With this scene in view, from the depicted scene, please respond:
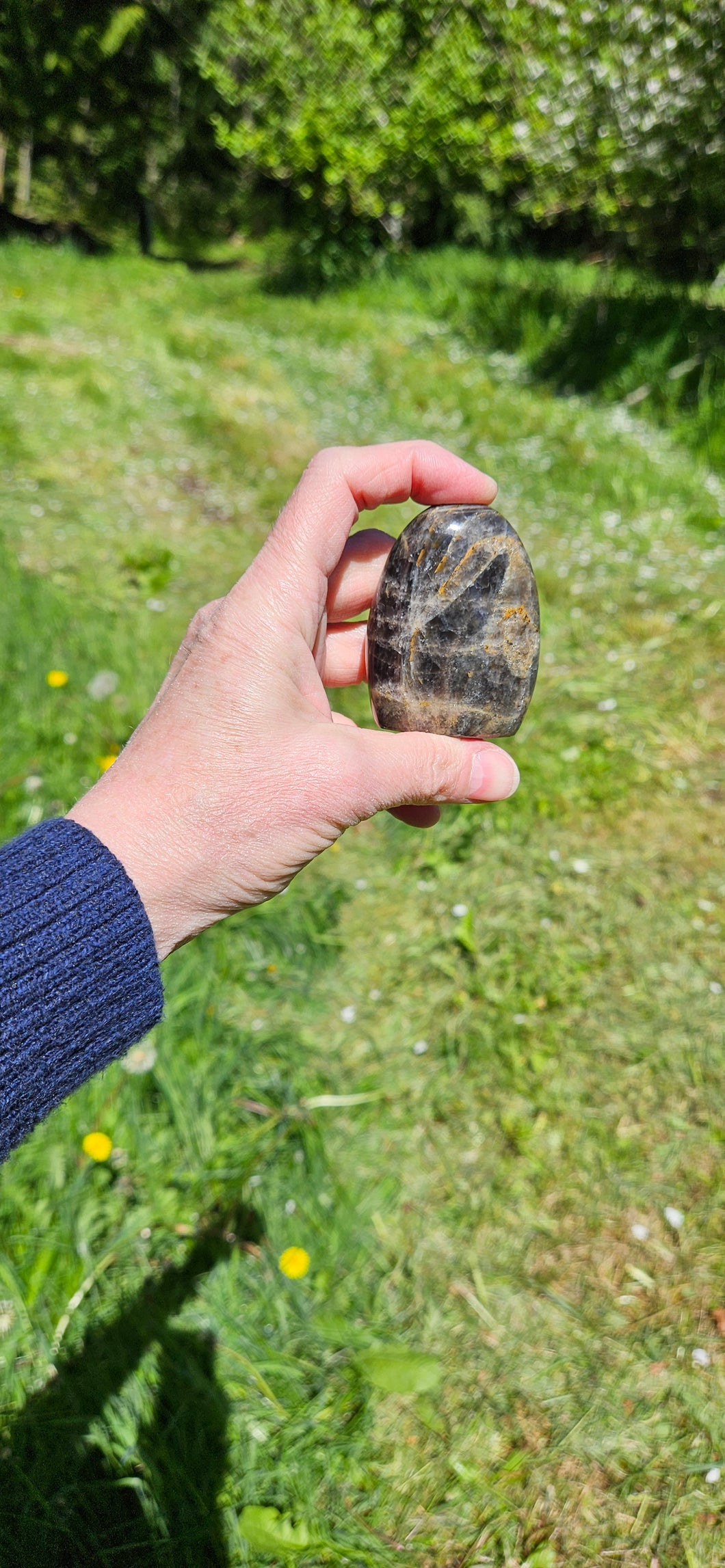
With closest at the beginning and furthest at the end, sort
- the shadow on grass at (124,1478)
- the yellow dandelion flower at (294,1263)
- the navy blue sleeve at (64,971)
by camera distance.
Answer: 1. the navy blue sleeve at (64,971)
2. the shadow on grass at (124,1478)
3. the yellow dandelion flower at (294,1263)

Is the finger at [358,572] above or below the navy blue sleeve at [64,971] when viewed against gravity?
above

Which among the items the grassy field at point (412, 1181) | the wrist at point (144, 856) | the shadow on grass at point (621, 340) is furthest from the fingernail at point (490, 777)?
the shadow on grass at point (621, 340)

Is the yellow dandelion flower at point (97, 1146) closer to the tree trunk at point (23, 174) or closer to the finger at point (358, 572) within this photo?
the finger at point (358, 572)

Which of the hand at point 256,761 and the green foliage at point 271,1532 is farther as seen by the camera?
the green foliage at point 271,1532

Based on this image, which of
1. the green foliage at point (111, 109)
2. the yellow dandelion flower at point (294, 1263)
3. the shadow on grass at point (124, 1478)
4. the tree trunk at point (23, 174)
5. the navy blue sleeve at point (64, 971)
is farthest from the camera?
the tree trunk at point (23, 174)

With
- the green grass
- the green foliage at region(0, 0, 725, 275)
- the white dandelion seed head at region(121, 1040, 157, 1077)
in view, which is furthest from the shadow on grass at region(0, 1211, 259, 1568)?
the green foliage at region(0, 0, 725, 275)

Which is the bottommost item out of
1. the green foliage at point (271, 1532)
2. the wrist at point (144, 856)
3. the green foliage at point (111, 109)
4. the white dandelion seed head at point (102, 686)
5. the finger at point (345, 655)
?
the green foliage at point (271, 1532)
